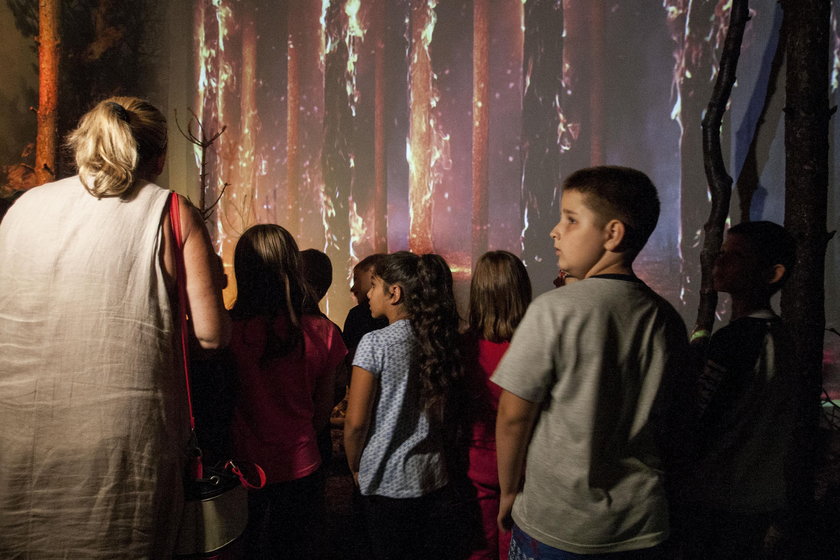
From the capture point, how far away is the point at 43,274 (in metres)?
1.32

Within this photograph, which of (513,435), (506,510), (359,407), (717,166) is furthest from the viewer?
(717,166)

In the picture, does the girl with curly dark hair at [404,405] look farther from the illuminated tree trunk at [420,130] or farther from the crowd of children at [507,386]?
the illuminated tree trunk at [420,130]

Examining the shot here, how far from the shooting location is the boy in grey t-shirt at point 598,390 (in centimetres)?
129

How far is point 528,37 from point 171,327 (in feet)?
16.0

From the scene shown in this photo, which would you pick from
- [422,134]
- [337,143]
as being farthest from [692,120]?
[337,143]

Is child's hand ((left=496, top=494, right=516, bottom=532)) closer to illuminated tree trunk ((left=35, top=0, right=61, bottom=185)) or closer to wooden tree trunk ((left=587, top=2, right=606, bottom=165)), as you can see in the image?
wooden tree trunk ((left=587, top=2, right=606, bottom=165))

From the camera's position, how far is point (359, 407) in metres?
1.99

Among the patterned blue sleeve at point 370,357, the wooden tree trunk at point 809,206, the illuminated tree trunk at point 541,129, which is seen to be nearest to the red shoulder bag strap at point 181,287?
the patterned blue sleeve at point 370,357

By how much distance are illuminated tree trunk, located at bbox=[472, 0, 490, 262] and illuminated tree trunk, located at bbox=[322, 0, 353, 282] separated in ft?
5.59

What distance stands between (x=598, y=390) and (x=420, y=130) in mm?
5134

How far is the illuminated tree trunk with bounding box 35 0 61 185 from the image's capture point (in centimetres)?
560

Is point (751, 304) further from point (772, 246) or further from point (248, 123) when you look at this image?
point (248, 123)

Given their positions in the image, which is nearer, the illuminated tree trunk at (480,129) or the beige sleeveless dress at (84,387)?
the beige sleeveless dress at (84,387)

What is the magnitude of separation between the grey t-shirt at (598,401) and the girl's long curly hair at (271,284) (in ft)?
3.10
